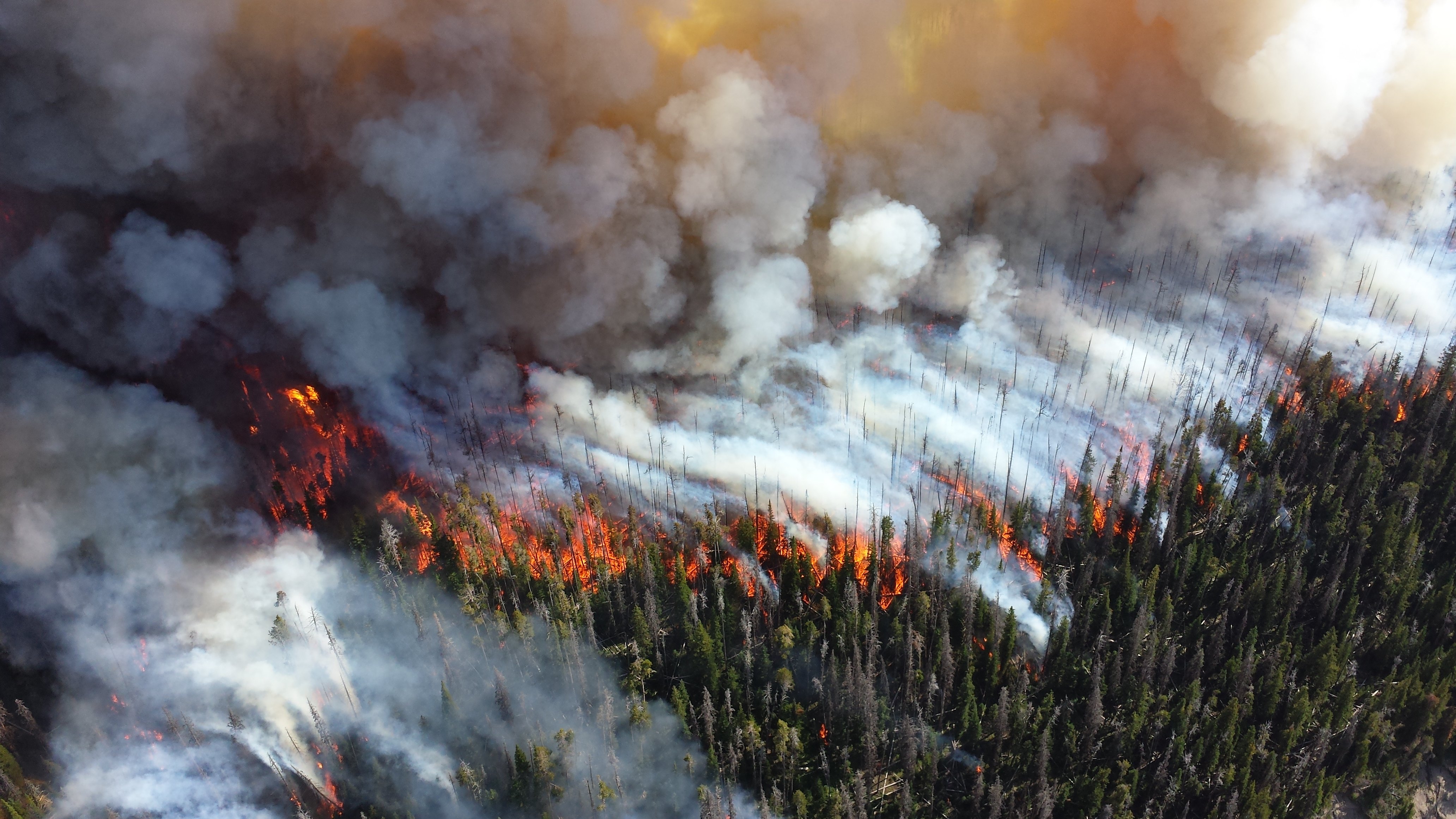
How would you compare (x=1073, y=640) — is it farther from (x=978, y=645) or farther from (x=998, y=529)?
(x=998, y=529)

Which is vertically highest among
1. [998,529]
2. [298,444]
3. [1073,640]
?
[998,529]

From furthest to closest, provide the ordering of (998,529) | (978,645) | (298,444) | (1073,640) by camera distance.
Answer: (298,444), (998,529), (1073,640), (978,645)

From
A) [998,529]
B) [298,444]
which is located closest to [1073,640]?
[998,529]

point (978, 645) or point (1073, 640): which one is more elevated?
point (1073, 640)

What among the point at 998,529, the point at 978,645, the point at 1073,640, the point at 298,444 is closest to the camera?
the point at 978,645

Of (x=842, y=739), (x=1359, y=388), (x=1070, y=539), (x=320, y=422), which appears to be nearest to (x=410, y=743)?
(x=842, y=739)

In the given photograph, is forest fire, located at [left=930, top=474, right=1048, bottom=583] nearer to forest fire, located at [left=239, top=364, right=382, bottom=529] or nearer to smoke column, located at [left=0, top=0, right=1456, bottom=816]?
smoke column, located at [left=0, top=0, right=1456, bottom=816]

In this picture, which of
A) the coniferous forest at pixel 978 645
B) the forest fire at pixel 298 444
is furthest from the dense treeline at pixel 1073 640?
the forest fire at pixel 298 444

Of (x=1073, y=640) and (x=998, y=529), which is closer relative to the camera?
(x=1073, y=640)

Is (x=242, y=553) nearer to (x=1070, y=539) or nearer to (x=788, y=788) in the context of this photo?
(x=788, y=788)
